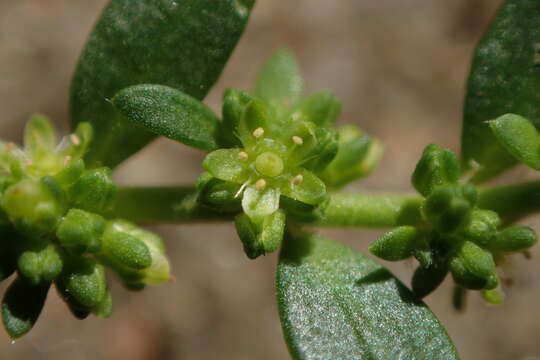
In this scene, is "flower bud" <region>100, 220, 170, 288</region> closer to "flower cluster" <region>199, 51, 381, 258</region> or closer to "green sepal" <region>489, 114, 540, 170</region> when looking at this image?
"flower cluster" <region>199, 51, 381, 258</region>

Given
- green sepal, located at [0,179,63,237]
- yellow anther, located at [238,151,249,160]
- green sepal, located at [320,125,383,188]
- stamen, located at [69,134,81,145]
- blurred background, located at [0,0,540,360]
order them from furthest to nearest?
blurred background, located at [0,0,540,360] → green sepal, located at [320,125,383,188] → stamen, located at [69,134,81,145] → yellow anther, located at [238,151,249,160] → green sepal, located at [0,179,63,237]

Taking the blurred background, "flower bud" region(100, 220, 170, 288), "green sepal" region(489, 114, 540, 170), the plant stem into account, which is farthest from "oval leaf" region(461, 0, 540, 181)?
the blurred background

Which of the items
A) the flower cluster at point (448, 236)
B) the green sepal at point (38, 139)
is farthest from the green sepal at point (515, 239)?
the green sepal at point (38, 139)

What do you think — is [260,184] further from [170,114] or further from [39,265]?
[39,265]

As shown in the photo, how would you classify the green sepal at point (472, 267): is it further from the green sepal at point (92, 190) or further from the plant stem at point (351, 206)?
the green sepal at point (92, 190)

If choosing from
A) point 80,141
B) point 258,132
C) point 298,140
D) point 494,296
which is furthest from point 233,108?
point 494,296

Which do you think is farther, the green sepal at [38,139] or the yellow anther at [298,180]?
the green sepal at [38,139]
